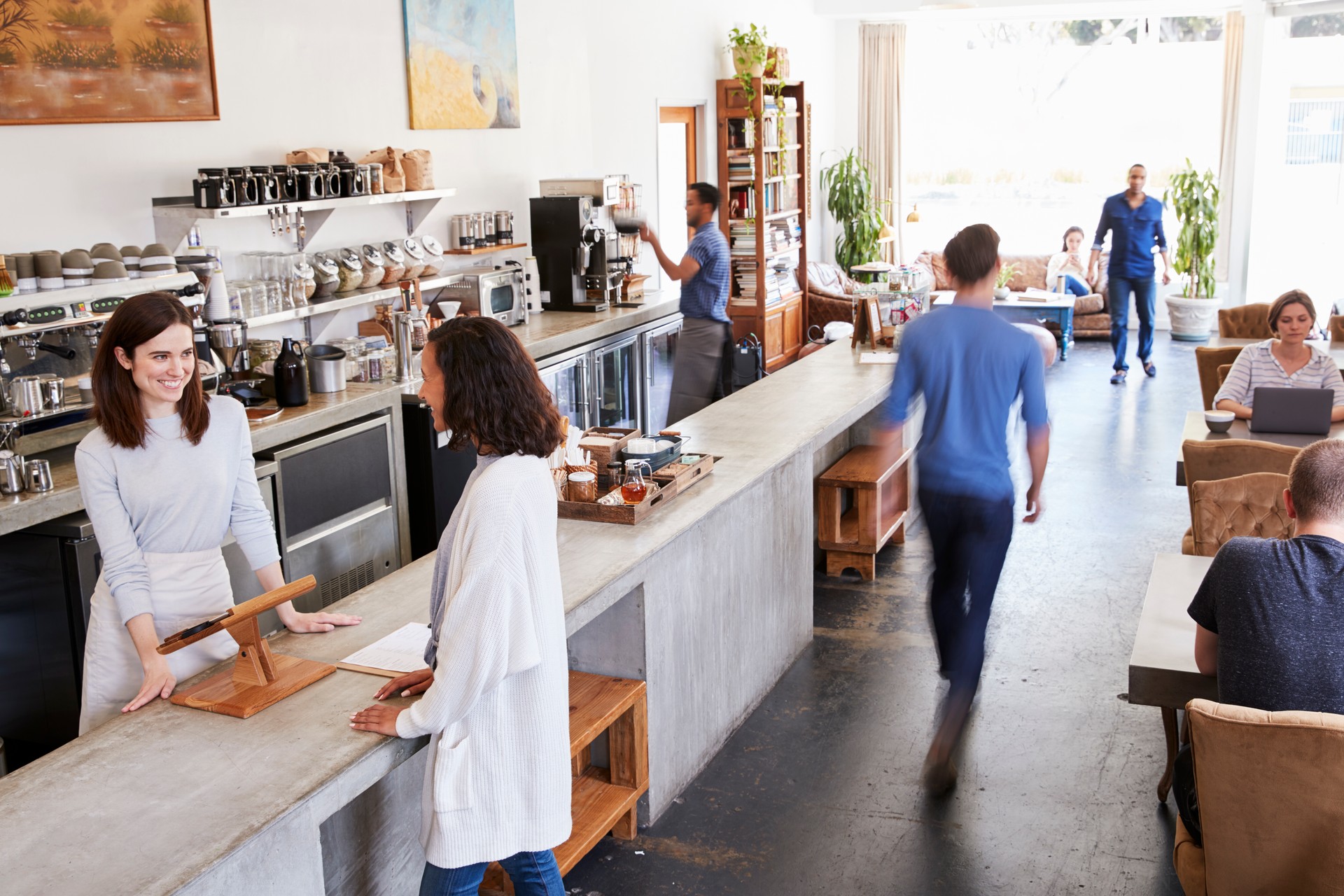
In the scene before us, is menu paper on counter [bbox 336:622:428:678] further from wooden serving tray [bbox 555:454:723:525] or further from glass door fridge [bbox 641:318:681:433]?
glass door fridge [bbox 641:318:681:433]

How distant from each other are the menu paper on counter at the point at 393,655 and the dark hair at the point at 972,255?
1.97 m

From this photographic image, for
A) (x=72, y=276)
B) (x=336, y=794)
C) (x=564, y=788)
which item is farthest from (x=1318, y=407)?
(x=72, y=276)

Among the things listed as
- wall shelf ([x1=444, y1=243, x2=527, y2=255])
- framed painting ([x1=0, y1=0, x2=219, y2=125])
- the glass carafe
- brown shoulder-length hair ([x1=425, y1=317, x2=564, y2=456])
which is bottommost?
the glass carafe

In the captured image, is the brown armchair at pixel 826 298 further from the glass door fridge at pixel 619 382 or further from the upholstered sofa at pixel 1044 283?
the glass door fridge at pixel 619 382

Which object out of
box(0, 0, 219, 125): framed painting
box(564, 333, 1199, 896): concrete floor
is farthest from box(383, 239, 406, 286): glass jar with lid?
box(564, 333, 1199, 896): concrete floor

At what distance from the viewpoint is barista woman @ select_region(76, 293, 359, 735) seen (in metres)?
2.77

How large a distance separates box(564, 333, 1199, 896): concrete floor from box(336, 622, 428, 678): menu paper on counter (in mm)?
1028

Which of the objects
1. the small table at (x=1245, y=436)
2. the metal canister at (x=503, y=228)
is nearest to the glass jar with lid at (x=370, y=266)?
the metal canister at (x=503, y=228)

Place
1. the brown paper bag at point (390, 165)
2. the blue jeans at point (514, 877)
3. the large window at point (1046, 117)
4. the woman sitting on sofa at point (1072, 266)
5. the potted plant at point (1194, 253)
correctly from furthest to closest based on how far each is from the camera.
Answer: the large window at point (1046, 117) → the woman sitting on sofa at point (1072, 266) → the potted plant at point (1194, 253) → the brown paper bag at point (390, 165) → the blue jeans at point (514, 877)

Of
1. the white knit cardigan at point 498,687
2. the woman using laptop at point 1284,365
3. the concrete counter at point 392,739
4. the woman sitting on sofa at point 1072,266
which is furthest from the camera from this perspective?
the woman sitting on sofa at point 1072,266

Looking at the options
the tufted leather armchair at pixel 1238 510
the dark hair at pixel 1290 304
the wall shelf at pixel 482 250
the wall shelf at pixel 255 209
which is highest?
the wall shelf at pixel 255 209

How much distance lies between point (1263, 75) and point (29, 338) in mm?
11437

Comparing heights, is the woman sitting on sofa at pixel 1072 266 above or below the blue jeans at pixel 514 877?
above

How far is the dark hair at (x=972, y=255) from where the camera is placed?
3.73 m
